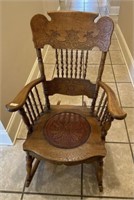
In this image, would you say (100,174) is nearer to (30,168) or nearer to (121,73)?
(30,168)

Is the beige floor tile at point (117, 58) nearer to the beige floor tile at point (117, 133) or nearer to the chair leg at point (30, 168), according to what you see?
the beige floor tile at point (117, 133)

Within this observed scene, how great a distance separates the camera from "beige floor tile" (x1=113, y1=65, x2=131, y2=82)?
2459 millimetres

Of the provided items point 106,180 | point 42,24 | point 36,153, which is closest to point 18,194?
point 36,153

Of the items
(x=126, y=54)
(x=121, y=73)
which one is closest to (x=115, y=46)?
(x=126, y=54)

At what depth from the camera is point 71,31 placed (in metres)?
1.28

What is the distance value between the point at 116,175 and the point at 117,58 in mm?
1717

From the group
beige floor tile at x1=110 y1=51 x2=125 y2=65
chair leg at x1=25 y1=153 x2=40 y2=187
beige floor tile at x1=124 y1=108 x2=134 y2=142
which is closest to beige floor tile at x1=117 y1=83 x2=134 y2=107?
beige floor tile at x1=124 y1=108 x2=134 y2=142

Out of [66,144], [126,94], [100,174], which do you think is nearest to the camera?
[66,144]

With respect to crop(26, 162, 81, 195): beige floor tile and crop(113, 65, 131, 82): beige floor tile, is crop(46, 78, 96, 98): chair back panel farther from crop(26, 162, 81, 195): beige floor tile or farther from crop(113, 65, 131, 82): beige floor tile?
crop(113, 65, 131, 82): beige floor tile

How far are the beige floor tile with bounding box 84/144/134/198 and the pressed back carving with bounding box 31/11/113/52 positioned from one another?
822 millimetres

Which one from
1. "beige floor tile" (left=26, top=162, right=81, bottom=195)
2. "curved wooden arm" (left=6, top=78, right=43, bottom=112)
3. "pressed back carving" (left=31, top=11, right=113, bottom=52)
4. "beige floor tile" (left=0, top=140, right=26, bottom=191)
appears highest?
"pressed back carving" (left=31, top=11, right=113, bottom=52)

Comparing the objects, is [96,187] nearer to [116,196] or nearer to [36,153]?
[116,196]

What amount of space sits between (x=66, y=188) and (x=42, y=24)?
1045 mm

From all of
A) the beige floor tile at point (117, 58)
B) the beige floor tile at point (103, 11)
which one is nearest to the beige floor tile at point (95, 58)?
the beige floor tile at point (117, 58)
